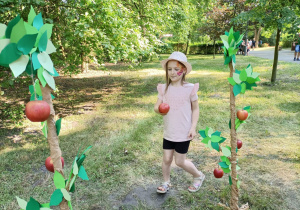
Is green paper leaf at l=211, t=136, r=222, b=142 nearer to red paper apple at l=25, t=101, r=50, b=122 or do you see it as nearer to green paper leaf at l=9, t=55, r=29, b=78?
red paper apple at l=25, t=101, r=50, b=122

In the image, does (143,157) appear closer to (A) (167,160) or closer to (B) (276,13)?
(A) (167,160)

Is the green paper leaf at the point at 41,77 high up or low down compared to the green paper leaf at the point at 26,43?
down

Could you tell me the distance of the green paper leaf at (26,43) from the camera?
0.95m

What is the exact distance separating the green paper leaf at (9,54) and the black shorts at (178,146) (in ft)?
6.03

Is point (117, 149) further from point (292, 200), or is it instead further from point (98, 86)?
point (98, 86)

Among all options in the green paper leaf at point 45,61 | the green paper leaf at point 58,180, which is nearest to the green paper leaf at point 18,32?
the green paper leaf at point 45,61

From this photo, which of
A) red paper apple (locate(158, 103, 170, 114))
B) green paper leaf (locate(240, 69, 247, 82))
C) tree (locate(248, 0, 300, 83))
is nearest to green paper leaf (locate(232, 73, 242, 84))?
green paper leaf (locate(240, 69, 247, 82))

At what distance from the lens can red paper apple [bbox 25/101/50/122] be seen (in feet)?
3.29

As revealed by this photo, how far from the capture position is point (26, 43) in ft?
3.17

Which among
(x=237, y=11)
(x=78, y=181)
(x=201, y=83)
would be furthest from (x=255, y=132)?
(x=237, y=11)

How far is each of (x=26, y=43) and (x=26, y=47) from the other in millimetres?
17

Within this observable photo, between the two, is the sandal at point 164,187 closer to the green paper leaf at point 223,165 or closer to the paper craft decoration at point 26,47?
the green paper leaf at point 223,165

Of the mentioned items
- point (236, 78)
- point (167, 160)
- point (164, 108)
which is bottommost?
point (167, 160)

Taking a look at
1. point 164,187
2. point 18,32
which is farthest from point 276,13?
point 18,32
